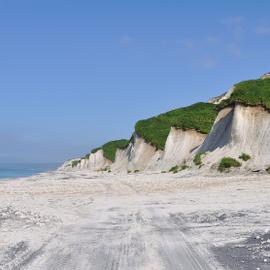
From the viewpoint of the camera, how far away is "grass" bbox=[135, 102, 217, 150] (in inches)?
2159

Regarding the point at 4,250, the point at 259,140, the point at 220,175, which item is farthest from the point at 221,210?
the point at 259,140

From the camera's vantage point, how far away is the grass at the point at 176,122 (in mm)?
54844

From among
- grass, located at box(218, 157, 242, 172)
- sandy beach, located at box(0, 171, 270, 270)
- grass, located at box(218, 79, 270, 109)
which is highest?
grass, located at box(218, 79, 270, 109)

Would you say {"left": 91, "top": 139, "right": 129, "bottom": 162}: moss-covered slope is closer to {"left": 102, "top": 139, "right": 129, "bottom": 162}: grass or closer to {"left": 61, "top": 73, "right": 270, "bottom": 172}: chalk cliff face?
{"left": 102, "top": 139, "right": 129, "bottom": 162}: grass

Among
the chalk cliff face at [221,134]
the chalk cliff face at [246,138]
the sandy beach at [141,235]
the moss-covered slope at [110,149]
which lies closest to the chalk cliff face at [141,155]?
the chalk cliff face at [221,134]

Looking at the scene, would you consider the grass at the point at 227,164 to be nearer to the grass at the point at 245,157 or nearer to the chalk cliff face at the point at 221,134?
the chalk cliff face at the point at 221,134

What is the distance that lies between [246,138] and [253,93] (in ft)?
12.4

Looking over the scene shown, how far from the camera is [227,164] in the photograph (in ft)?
103

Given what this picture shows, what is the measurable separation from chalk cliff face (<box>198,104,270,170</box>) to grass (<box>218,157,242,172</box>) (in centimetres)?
52

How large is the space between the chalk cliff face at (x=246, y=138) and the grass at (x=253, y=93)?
45 cm

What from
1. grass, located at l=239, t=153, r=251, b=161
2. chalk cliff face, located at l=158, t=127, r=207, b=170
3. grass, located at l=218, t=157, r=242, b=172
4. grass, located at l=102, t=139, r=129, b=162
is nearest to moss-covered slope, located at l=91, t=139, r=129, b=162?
grass, located at l=102, t=139, r=129, b=162

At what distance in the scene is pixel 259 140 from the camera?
33719 mm

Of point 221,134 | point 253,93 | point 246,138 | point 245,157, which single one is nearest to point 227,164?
point 245,157

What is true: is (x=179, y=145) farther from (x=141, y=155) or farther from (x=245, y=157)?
(x=245, y=157)
